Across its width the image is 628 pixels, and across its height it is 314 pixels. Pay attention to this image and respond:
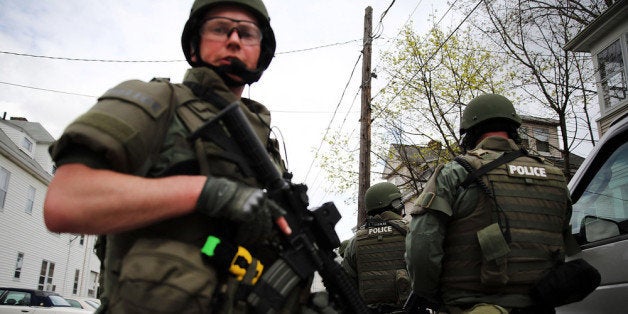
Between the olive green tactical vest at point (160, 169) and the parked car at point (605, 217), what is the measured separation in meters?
2.27

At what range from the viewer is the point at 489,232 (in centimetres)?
279

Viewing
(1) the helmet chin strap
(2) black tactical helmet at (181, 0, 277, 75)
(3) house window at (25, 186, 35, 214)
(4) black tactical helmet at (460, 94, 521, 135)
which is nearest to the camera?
(1) the helmet chin strap

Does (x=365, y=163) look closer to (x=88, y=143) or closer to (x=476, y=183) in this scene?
(x=476, y=183)

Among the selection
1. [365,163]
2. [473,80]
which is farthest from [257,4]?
[473,80]

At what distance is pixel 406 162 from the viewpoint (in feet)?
59.1

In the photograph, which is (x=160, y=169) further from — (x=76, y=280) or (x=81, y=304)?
(x=76, y=280)

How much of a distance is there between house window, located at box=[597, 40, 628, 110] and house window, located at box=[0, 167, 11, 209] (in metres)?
24.0

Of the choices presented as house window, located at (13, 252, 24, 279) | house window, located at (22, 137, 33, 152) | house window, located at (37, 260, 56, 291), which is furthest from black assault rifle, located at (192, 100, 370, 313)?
house window, located at (22, 137, 33, 152)

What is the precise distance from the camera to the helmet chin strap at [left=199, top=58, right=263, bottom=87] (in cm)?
200

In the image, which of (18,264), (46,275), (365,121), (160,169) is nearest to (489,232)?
(160,169)

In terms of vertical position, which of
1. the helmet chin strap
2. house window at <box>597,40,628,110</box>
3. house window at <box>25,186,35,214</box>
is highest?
house window at <box>597,40,628,110</box>

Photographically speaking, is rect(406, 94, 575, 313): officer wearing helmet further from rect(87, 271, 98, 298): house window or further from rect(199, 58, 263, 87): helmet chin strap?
rect(87, 271, 98, 298): house window

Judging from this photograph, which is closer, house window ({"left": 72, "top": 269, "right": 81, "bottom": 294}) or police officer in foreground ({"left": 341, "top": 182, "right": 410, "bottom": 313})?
police officer in foreground ({"left": 341, "top": 182, "right": 410, "bottom": 313})

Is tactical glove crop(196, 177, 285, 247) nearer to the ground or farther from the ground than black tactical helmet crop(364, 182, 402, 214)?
nearer to the ground
